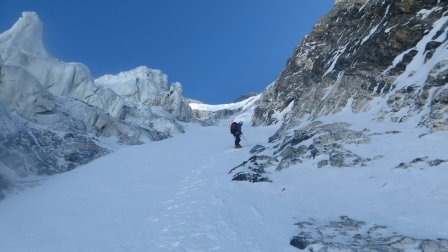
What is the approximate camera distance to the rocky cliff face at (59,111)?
24.4 m

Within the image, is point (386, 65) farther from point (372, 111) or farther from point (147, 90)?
point (147, 90)

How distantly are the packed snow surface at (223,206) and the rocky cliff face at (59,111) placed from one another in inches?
199

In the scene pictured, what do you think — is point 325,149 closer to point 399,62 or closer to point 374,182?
point 374,182

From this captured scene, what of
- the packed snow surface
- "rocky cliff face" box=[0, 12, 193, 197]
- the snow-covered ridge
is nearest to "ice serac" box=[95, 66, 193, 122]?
"rocky cliff face" box=[0, 12, 193, 197]

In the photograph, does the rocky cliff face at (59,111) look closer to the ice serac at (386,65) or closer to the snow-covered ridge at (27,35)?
the snow-covered ridge at (27,35)

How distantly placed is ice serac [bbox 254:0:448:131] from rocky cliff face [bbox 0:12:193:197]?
1833 cm

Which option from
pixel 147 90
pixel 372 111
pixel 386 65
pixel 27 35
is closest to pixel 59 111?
pixel 372 111

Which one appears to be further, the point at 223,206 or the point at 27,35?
the point at 27,35

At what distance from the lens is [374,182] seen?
Answer: 14.5 m

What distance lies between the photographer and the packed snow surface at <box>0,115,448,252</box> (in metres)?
11.2

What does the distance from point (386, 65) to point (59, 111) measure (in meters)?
29.1

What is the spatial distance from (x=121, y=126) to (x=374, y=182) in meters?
39.4

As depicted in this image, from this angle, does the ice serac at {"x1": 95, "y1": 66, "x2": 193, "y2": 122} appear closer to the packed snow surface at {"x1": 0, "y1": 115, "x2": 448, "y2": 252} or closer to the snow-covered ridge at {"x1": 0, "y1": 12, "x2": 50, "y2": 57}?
the snow-covered ridge at {"x1": 0, "y1": 12, "x2": 50, "y2": 57}

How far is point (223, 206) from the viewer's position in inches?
550
